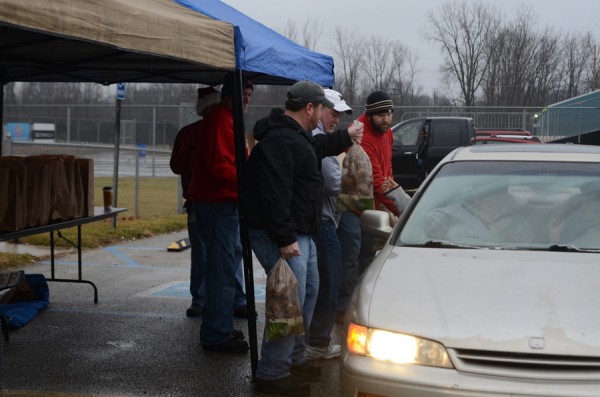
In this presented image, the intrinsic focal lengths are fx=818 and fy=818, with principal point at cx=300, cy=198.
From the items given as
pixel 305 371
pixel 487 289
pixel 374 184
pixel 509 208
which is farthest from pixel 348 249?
pixel 487 289

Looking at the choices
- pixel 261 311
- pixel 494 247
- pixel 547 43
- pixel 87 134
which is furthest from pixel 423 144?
pixel 547 43

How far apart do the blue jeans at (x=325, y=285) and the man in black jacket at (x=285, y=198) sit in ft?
2.41

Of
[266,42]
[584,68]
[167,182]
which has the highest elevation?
[584,68]

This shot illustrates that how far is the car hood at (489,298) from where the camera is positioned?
3.48 metres

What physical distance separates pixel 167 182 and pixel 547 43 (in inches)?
1260

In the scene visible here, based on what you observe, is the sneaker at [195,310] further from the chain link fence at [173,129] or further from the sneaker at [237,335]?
the chain link fence at [173,129]

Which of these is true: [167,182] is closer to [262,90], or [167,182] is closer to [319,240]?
[262,90]

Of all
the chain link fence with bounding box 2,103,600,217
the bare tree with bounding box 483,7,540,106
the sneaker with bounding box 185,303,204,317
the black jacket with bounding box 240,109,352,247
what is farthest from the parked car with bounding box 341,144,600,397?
the bare tree with bounding box 483,7,540,106

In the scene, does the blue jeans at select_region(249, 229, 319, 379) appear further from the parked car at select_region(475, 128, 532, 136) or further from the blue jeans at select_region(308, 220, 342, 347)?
the parked car at select_region(475, 128, 532, 136)

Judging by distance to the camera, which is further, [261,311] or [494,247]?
[261,311]

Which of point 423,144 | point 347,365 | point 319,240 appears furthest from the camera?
point 423,144

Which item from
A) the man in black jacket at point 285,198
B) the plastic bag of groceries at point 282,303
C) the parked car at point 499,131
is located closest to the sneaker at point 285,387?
the man in black jacket at point 285,198

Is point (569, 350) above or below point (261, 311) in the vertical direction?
above

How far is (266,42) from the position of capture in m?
6.30
